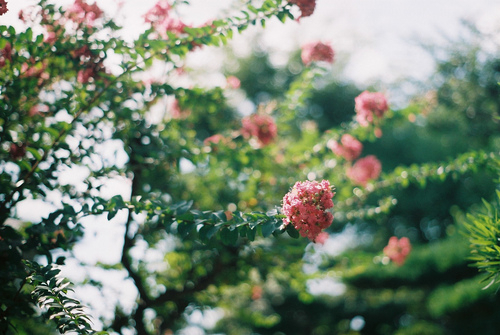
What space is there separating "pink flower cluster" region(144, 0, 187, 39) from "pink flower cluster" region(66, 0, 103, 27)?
0.32m

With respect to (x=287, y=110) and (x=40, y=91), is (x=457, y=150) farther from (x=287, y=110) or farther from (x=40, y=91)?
(x=40, y=91)

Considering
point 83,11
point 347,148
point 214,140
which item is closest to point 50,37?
point 83,11

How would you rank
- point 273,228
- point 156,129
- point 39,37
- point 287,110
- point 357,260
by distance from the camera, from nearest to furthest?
point 273,228 → point 39,37 → point 156,129 → point 287,110 → point 357,260

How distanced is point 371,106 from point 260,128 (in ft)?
2.47

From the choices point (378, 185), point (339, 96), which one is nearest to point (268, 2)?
point (378, 185)

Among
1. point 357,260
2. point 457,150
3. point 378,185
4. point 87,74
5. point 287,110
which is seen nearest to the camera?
point 87,74

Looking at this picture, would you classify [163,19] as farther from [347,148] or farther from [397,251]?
[397,251]

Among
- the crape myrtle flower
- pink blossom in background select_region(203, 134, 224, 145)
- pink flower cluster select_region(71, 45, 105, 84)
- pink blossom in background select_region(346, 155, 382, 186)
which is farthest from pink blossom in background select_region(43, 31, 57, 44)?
pink blossom in background select_region(346, 155, 382, 186)

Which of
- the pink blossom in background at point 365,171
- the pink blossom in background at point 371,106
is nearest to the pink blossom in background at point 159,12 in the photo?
the pink blossom in background at point 371,106

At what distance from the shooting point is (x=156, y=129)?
98.4 inches

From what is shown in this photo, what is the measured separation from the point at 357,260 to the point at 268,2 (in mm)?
2203

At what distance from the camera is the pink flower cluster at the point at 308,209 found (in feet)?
4.17

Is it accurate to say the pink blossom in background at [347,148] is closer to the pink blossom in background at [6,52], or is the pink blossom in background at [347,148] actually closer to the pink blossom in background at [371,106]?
the pink blossom in background at [371,106]

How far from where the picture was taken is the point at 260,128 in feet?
9.36
